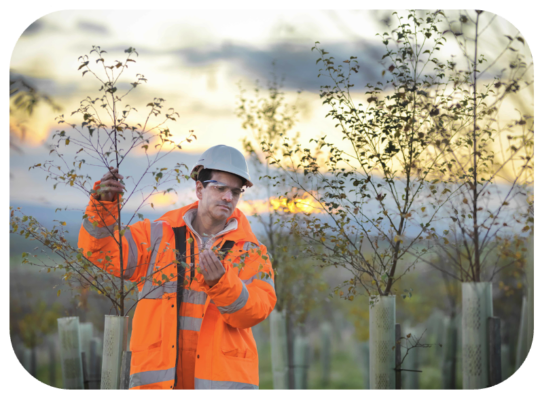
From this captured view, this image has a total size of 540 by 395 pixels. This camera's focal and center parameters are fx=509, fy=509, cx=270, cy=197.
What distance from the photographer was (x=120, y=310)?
3.21 meters

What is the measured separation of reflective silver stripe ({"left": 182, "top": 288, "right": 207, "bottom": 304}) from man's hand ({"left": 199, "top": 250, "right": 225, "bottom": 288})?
0.37 metres

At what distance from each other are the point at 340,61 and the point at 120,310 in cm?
218

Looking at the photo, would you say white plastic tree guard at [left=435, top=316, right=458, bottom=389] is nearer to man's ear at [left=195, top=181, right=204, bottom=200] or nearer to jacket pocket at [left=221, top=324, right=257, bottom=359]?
jacket pocket at [left=221, top=324, right=257, bottom=359]

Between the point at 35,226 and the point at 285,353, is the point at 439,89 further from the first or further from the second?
the point at 35,226

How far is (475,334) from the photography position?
342 centimetres

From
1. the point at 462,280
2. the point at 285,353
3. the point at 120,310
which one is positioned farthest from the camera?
the point at 285,353

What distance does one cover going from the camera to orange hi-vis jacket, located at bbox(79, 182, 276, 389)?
9.57ft

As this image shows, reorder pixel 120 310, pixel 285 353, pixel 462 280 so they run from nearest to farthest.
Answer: pixel 120 310
pixel 462 280
pixel 285 353

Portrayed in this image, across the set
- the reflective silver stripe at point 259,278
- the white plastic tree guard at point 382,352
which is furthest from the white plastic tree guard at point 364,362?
the reflective silver stripe at point 259,278

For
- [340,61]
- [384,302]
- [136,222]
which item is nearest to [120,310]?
[136,222]

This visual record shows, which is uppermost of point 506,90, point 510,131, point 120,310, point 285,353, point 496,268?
point 506,90

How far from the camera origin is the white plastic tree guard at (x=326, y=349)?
346 cm

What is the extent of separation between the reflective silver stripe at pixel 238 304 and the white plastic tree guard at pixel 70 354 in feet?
3.99

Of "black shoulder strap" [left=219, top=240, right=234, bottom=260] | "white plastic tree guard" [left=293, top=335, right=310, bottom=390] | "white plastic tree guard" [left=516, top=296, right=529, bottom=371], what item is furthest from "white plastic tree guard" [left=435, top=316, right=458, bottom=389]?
"black shoulder strap" [left=219, top=240, right=234, bottom=260]
